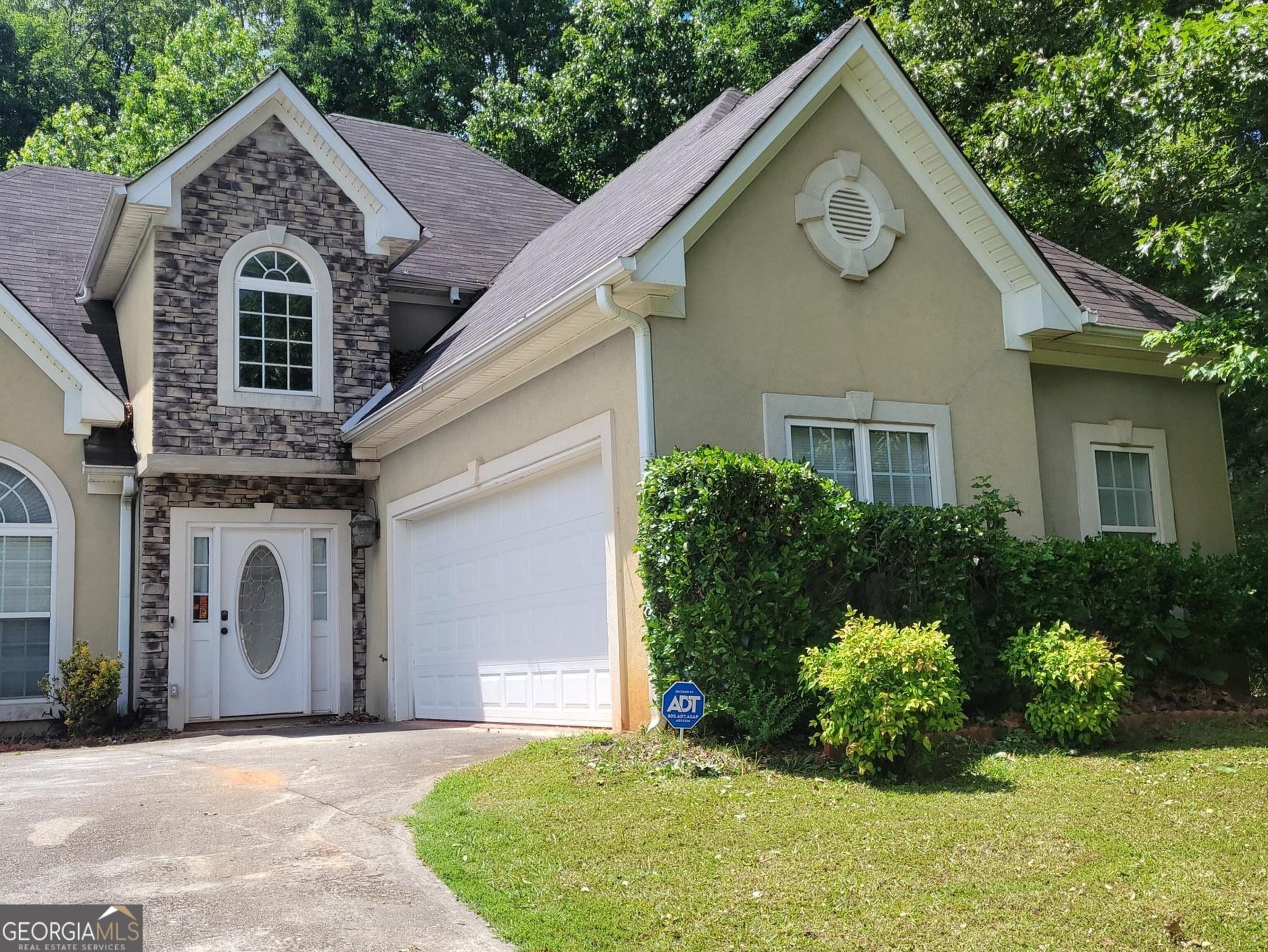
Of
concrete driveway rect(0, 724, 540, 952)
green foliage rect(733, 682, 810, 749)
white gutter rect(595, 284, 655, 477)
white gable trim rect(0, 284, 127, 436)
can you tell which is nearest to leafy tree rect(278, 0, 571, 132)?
white gable trim rect(0, 284, 127, 436)

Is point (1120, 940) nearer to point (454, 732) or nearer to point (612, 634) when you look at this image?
point (612, 634)

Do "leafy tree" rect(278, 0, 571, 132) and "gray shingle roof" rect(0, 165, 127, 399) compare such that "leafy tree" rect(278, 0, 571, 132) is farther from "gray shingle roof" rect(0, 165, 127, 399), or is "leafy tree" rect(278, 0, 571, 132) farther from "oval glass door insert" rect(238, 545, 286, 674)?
"oval glass door insert" rect(238, 545, 286, 674)

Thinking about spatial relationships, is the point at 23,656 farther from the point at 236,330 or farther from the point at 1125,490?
the point at 1125,490

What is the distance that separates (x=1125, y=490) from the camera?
12289 mm

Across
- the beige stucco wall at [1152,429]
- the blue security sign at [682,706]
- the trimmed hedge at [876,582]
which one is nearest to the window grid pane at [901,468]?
the trimmed hedge at [876,582]

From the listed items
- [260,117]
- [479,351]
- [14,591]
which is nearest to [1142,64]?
[479,351]

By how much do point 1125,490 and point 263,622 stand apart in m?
9.34

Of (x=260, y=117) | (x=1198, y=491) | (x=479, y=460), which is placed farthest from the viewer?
(x=260, y=117)

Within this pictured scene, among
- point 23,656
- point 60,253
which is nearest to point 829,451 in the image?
point 23,656

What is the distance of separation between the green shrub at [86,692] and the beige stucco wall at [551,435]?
271cm

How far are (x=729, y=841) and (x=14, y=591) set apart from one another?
10.0 m

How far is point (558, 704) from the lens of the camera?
1066 cm

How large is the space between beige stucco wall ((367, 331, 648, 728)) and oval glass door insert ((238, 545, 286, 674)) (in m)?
1.03

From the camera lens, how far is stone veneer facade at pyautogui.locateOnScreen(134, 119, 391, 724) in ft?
42.2
